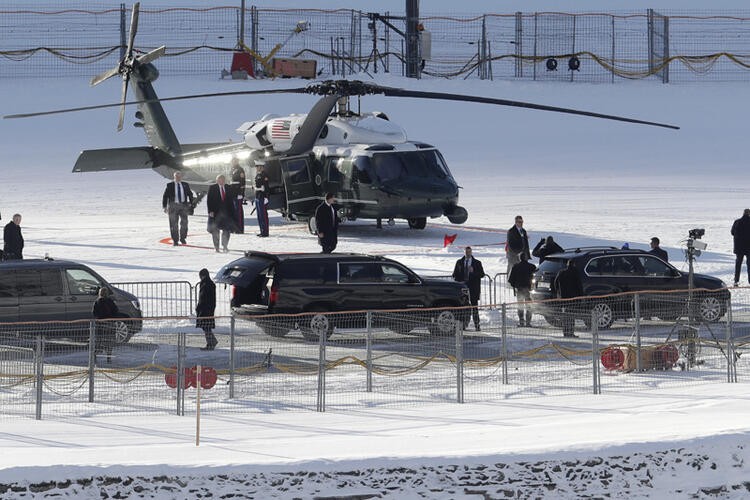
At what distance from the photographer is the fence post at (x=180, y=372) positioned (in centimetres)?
1761

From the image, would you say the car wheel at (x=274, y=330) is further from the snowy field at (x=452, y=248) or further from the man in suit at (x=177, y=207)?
the man in suit at (x=177, y=207)

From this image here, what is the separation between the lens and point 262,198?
3247cm

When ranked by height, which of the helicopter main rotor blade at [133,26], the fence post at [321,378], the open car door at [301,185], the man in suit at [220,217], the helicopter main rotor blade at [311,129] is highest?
the helicopter main rotor blade at [133,26]

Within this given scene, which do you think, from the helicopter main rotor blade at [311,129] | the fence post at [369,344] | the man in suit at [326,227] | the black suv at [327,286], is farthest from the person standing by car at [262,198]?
the fence post at [369,344]

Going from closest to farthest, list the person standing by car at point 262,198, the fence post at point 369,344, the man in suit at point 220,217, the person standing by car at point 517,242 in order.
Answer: the fence post at point 369,344 < the person standing by car at point 517,242 < the man in suit at point 220,217 < the person standing by car at point 262,198

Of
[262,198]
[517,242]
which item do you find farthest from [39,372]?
[262,198]

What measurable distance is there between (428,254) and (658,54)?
125ft

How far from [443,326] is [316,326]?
65.6 inches

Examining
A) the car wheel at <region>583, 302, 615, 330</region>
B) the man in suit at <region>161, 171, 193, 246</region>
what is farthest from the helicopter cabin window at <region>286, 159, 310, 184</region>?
the car wheel at <region>583, 302, 615, 330</region>

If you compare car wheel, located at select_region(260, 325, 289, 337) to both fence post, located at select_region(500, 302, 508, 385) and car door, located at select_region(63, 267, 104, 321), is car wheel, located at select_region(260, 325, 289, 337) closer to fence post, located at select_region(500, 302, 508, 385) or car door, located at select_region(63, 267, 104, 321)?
fence post, located at select_region(500, 302, 508, 385)

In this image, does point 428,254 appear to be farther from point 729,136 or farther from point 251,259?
point 729,136

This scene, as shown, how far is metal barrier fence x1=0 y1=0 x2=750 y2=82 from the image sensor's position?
60188mm

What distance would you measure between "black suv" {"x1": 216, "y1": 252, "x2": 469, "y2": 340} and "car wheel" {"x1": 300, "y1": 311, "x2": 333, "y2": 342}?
105 inches

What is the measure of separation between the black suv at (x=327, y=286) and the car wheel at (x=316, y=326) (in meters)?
2.67
